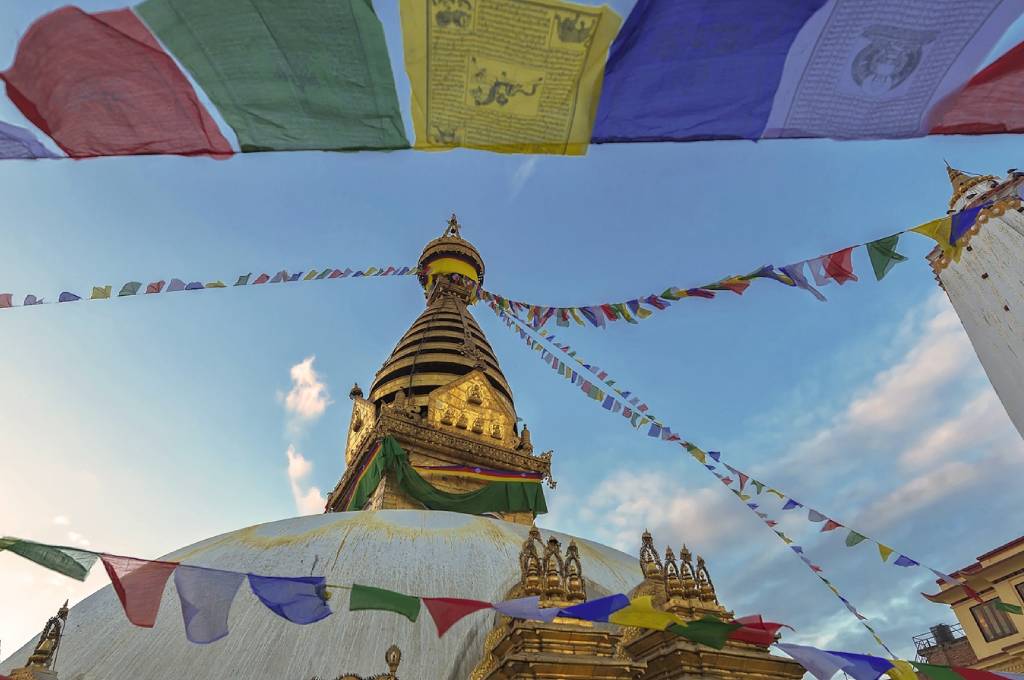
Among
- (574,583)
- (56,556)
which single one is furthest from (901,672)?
(56,556)

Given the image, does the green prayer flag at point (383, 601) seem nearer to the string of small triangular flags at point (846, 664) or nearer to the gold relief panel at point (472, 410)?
the string of small triangular flags at point (846, 664)

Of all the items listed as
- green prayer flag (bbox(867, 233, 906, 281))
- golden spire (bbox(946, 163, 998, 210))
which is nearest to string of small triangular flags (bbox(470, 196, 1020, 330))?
green prayer flag (bbox(867, 233, 906, 281))

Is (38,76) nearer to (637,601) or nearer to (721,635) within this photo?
(637,601)

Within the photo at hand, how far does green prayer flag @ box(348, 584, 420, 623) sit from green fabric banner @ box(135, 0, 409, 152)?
12.1 feet

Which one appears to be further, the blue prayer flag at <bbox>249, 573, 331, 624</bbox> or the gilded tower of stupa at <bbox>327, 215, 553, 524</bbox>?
the gilded tower of stupa at <bbox>327, 215, 553, 524</bbox>

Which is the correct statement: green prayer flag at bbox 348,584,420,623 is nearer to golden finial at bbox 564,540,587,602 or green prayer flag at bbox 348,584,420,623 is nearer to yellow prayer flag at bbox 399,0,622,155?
golden finial at bbox 564,540,587,602

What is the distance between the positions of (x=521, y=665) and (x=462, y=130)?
182 inches

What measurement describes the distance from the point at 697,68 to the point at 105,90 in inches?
124

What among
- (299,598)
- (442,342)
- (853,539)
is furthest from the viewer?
(442,342)

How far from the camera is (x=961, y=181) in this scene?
18.3 metres

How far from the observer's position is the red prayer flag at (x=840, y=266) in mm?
6857

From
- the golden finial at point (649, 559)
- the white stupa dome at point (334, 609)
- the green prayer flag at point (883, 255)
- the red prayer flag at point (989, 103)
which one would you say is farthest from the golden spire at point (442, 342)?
the red prayer flag at point (989, 103)

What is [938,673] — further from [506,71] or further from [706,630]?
[506,71]

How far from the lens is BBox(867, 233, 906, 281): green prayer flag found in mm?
6344
